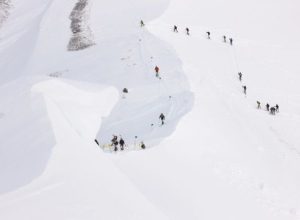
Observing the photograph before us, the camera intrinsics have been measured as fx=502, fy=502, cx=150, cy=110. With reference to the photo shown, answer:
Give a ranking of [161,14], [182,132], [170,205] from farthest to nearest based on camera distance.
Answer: [161,14], [182,132], [170,205]

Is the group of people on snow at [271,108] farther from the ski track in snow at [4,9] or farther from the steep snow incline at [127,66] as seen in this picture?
the ski track in snow at [4,9]

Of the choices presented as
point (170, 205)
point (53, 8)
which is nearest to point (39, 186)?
point (170, 205)

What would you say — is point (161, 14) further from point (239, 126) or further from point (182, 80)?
point (239, 126)

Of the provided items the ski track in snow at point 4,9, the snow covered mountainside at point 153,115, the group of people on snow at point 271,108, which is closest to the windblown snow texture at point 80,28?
the snow covered mountainside at point 153,115

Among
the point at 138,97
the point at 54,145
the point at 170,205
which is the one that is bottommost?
the point at 170,205

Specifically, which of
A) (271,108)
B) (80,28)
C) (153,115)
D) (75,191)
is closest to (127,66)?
(153,115)

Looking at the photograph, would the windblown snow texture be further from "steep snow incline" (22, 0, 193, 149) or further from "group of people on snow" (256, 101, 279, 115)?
"group of people on snow" (256, 101, 279, 115)
